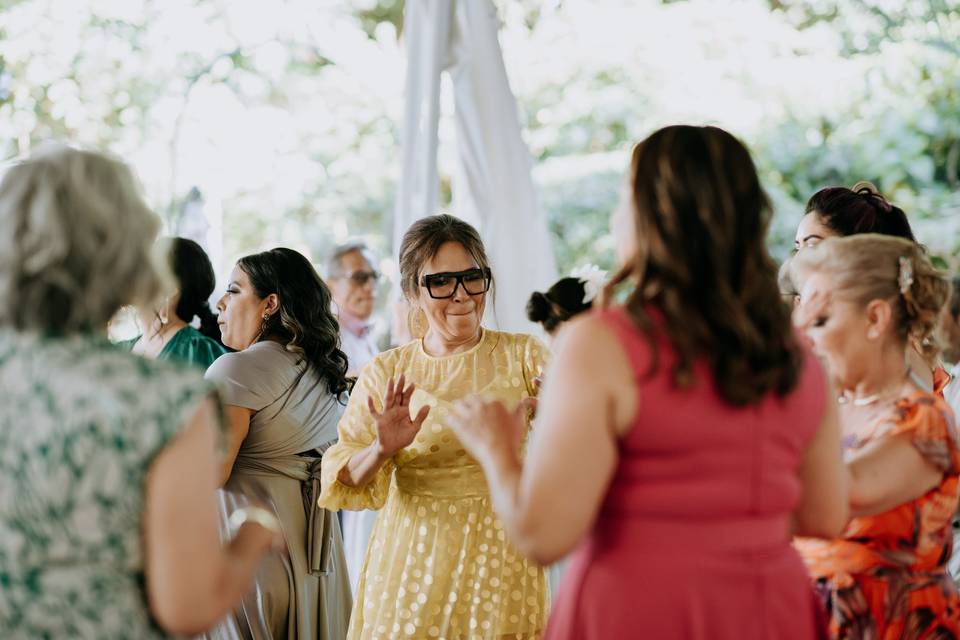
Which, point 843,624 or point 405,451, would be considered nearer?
point 843,624

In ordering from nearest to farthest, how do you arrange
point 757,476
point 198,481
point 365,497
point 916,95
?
point 198,481 < point 757,476 < point 365,497 < point 916,95

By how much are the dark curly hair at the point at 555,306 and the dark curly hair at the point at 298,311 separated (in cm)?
100

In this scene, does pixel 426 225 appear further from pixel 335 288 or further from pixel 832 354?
pixel 335 288

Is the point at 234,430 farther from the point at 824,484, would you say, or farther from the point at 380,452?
the point at 824,484

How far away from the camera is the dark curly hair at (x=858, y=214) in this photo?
3225 millimetres

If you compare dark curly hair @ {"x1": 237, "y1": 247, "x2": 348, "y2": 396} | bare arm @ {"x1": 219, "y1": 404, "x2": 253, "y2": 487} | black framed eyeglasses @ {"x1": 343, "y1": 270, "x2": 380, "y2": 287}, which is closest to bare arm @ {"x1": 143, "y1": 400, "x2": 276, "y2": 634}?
bare arm @ {"x1": 219, "y1": 404, "x2": 253, "y2": 487}

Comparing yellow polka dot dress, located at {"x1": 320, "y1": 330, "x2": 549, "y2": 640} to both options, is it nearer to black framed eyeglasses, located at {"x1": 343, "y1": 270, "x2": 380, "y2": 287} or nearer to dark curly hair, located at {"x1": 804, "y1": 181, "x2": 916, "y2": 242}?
dark curly hair, located at {"x1": 804, "y1": 181, "x2": 916, "y2": 242}

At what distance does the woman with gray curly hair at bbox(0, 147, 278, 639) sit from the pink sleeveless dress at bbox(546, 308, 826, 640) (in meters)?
0.56

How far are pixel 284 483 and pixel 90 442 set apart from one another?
1875 mm

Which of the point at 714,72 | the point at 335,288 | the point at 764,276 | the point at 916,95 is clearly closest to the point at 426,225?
the point at 764,276

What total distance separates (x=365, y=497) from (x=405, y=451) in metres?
0.16

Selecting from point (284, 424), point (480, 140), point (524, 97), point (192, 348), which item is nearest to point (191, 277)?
point (192, 348)

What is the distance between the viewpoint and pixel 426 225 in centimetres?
315

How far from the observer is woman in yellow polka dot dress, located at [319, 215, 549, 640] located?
2.93 m
